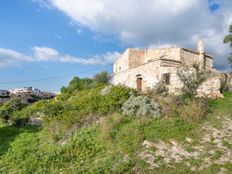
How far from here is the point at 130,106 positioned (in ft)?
51.6

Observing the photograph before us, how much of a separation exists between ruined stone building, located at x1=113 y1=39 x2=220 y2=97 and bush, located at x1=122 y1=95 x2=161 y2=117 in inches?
223

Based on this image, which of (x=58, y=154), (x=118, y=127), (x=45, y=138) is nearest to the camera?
(x=58, y=154)

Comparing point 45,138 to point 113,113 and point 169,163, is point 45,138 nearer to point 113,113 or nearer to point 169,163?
point 113,113

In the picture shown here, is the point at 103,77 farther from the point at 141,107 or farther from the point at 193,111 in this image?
the point at 193,111

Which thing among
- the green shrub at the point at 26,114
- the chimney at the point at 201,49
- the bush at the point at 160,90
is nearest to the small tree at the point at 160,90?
the bush at the point at 160,90

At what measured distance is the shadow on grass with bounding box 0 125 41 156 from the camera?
14.3 meters

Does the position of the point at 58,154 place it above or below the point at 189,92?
below

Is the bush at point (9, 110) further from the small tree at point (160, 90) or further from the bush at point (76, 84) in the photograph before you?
the bush at point (76, 84)

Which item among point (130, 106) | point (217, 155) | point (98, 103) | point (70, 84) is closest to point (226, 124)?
point (217, 155)

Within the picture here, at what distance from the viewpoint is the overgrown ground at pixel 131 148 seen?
34.1 feet

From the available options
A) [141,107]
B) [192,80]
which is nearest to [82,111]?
[141,107]

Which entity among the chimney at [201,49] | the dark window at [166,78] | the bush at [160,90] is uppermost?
the chimney at [201,49]

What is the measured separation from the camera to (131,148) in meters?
11.6

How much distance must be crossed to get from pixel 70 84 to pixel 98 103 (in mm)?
20683
